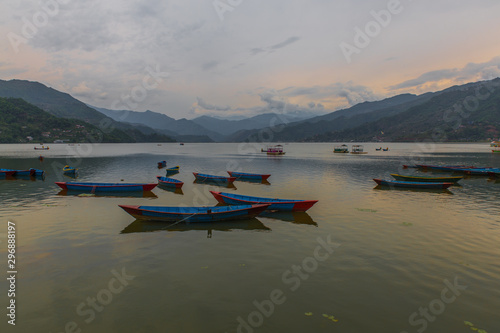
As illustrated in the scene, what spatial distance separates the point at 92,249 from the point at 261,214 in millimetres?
15974

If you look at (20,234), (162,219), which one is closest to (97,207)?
(20,234)

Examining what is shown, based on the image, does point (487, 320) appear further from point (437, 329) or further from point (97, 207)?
point (97, 207)

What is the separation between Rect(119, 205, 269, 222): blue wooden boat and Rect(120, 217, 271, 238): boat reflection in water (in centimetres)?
52

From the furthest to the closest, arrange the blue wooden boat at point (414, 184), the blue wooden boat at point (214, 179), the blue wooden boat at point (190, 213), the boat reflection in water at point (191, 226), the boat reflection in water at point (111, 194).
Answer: the blue wooden boat at point (214, 179) < the blue wooden boat at point (414, 184) < the boat reflection in water at point (111, 194) < the blue wooden boat at point (190, 213) < the boat reflection in water at point (191, 226)

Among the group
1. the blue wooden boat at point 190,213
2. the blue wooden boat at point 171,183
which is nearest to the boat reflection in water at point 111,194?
the blue wooden boat at point 171,183

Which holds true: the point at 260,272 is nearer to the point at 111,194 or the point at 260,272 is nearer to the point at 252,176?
the point at 111,194

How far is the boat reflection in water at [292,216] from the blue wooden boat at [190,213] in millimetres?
2877

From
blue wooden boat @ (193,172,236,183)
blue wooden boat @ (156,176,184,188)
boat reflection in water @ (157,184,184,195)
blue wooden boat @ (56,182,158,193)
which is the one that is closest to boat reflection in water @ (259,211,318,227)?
boat reflection in water @ (157,184,184,195)

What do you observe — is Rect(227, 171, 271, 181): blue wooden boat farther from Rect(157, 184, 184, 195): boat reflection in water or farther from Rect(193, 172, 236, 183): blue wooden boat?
Rect(157, 184, 184, 195): boat reflection in water

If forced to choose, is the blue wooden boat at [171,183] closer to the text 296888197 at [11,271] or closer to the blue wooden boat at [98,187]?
the blue wooden boat at [98,187]

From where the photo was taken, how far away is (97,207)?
32.1 m

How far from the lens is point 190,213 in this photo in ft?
80.3

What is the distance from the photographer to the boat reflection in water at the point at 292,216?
87.4ft

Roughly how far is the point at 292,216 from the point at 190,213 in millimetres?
11039
